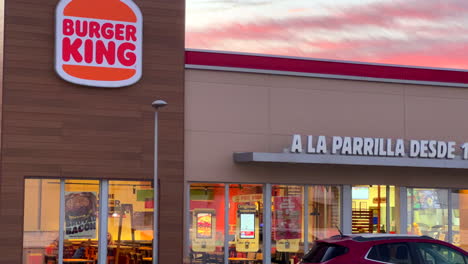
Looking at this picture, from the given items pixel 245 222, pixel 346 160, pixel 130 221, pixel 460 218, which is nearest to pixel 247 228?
pixel 245 222

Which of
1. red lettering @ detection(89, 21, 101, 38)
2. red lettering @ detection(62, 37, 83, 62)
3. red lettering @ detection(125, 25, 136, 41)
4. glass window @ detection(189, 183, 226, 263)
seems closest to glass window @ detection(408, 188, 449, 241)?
glass window @ detection(189, 183, 226, 263)

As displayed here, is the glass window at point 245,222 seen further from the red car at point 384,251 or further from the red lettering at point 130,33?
the red car at point 384,251

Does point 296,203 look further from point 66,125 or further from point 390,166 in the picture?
point 66,125

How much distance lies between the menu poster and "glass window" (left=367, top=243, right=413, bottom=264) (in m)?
9.08

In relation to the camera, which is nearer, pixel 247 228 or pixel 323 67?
pixel 247 228

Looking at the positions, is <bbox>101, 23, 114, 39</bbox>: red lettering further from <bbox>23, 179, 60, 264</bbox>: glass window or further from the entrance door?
the entrance door

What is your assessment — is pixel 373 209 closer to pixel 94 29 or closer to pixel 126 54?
pixel 126 54

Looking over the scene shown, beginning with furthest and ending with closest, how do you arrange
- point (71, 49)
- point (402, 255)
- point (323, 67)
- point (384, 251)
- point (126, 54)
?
point (323, 67) → point (126, 54) → point (71, 49) → point (402, 255) → point (384, 251)

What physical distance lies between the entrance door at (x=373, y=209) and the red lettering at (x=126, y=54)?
7.89 meters

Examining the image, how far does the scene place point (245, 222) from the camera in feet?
84.5

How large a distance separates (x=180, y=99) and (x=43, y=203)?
4593 millimetres

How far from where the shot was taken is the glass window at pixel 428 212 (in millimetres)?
28125

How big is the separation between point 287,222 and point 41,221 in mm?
7101

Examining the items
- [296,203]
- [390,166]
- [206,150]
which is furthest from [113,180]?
[390,166]
